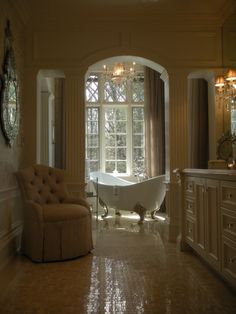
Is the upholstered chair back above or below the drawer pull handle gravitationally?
above

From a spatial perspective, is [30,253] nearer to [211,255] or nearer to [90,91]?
[211,255]

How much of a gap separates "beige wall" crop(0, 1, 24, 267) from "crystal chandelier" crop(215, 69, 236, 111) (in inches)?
94.9

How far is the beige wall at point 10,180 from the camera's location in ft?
10.5

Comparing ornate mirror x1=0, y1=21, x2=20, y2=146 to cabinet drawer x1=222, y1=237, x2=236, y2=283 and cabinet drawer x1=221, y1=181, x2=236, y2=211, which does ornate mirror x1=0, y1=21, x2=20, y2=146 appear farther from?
cabinet drawer x1=222, y1=237, x2=236, y2=283

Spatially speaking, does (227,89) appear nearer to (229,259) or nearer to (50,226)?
(229,259)

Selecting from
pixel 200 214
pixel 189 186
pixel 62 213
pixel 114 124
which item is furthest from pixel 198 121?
pixel 62 213

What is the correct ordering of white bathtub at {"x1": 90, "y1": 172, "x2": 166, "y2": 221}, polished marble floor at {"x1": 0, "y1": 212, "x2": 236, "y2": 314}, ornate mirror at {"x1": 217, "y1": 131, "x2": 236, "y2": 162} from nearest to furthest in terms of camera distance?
1. polished marble floor at {"x1": 0, "y1": 212, "x2": 236, "y2": 314}
2. ornate mirror at {"x1": 217, "y1": 131, "x2": 236, "y2": 162}
3. white bathtub at {"x1": 90, "y1": 172, "x2": 166, "y2": 221}

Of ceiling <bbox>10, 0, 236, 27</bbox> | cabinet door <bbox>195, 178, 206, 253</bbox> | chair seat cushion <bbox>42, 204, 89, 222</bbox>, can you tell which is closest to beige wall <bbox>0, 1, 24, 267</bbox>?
ceiling <bbox>10, 0, 236, 27</bbox>

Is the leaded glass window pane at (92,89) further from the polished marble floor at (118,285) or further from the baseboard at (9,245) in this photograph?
the polished marble floor at (118,285)

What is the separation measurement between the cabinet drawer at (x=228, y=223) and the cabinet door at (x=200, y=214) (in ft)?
1.58

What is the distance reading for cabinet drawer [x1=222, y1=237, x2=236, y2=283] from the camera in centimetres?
220

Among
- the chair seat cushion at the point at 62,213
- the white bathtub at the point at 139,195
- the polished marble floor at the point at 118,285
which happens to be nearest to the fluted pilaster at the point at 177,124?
the polished marble floor at the point at 118,285

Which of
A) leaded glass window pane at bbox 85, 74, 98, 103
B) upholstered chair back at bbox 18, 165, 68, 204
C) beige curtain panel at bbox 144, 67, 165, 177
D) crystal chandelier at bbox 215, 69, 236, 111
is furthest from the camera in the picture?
leaded glass window pane at bbox 85, 74, 98, 103

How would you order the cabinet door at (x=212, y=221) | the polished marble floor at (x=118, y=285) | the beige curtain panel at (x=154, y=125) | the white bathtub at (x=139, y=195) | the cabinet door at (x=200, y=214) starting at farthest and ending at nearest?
the beige curtain panel at (x=154, y=125)
the white bathtub at (x=139, y=195)
the cabinet door at (x=200, y=214)
the cabinet door at (x=212, y=221)
the polished marble floor at (x=118, y=285)
